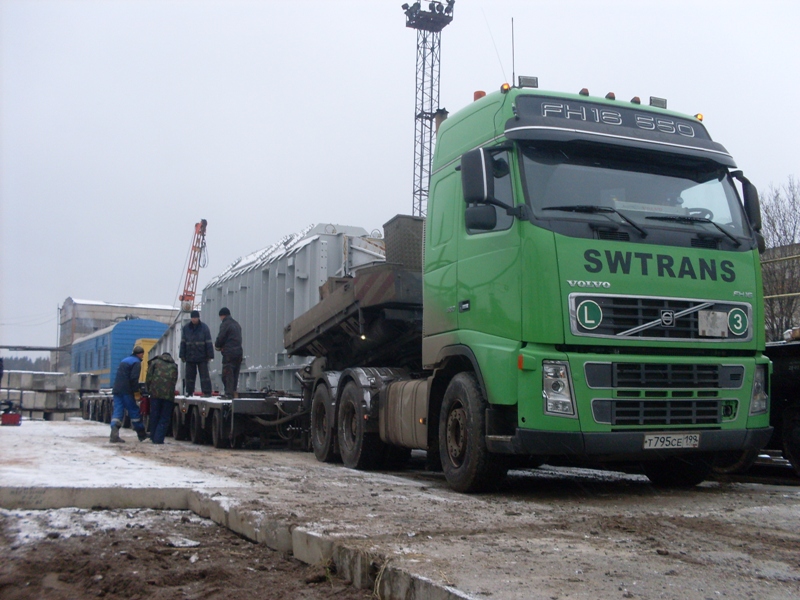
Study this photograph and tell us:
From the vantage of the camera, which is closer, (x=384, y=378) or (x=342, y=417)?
(x=384, y=378)

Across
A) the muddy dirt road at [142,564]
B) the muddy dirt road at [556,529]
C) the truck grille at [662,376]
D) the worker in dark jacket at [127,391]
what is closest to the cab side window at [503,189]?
the truck grille at [662,376]

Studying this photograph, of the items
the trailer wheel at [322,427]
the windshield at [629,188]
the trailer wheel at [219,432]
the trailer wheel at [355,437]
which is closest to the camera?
the windshield at [629,188]

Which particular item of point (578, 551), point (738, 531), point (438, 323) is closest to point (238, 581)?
point (578, 551)

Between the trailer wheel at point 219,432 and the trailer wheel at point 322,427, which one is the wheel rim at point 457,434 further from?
the trailer wheel at point 219,432

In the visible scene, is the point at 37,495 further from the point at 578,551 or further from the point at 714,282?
the point at 714,282

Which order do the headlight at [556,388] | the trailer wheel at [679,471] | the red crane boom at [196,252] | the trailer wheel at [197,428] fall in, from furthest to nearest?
the red crane boom at [196,252]
the trailer wheel at [197,428]
the trailer wheel at [679,471]
the headlight at [556,388]

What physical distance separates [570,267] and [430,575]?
131 inches

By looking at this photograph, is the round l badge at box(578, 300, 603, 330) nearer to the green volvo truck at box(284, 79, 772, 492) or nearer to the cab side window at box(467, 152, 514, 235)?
the green volvo truck at box(284, 79, 772, 492)

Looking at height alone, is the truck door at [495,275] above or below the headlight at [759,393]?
above

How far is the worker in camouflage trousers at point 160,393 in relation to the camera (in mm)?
14430

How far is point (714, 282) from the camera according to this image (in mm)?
6953

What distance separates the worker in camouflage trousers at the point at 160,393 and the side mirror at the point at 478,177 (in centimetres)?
873

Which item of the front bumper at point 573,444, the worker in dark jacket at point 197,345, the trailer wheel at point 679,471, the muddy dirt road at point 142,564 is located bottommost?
the muddy dirt road at point 142,564

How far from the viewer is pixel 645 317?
673cm
